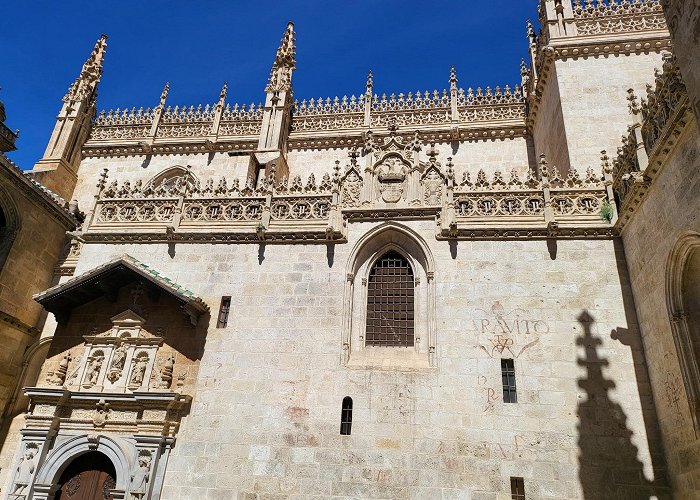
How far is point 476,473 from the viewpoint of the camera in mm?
10453

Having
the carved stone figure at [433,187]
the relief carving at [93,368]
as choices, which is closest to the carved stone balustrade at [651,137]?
the carved stone figure at [433,187]

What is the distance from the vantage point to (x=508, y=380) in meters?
11.3

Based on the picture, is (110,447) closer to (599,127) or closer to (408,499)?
(408,499)

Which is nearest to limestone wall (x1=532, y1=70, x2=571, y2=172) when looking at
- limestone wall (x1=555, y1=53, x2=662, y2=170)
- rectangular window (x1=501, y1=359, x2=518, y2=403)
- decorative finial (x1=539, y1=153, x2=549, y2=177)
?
limestone wall (x1=555, y1=53, x2=662, y2=170)

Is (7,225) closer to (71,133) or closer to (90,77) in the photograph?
(71,133)

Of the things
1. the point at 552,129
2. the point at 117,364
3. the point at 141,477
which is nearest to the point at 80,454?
the point at 141,477

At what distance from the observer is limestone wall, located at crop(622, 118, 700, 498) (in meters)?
8.62

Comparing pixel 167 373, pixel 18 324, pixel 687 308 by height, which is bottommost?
pixel 167 373

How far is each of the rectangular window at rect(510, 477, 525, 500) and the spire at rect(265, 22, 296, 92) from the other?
61.3 feet

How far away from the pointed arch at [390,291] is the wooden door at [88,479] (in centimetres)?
640

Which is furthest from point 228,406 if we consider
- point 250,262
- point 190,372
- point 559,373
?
point 559,373

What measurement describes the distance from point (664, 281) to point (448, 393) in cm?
518

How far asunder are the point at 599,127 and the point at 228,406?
46.8 ft

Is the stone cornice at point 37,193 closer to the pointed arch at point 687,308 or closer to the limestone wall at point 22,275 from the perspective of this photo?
the limestone wall at point 22,275
